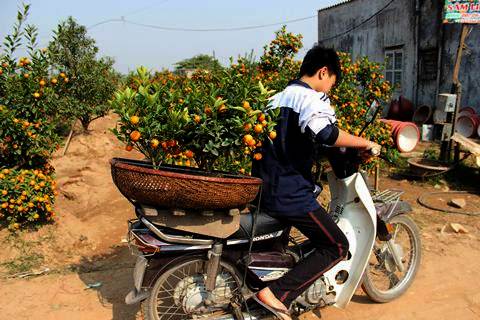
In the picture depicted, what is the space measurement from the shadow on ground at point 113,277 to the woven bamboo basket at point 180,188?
136cm

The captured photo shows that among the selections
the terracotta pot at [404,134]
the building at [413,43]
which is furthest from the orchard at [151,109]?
the building at [413,43]

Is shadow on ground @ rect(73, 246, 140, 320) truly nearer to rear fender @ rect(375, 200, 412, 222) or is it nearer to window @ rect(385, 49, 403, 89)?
rear fender @ rect(375, 200, 412, 222)

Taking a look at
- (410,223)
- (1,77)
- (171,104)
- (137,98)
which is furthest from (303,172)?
(1,77)

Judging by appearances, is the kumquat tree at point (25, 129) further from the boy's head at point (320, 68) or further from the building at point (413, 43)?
the building at point (413, 43)

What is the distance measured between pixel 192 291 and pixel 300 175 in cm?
101

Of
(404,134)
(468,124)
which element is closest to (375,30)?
(468,124)

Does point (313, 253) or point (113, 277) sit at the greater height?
point (313, 253)

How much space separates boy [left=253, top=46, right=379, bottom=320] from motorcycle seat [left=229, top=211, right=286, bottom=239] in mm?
55

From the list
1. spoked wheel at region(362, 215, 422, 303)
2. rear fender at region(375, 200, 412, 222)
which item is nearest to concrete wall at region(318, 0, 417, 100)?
spoked wheel at region(362, 215, 422, 303)

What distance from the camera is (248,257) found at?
2660 mm

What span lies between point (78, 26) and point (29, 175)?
19.1 feet

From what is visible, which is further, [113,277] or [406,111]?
[406,111]

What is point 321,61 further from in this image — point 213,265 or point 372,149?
point 213,265

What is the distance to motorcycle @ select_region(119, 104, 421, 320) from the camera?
2479 mm
